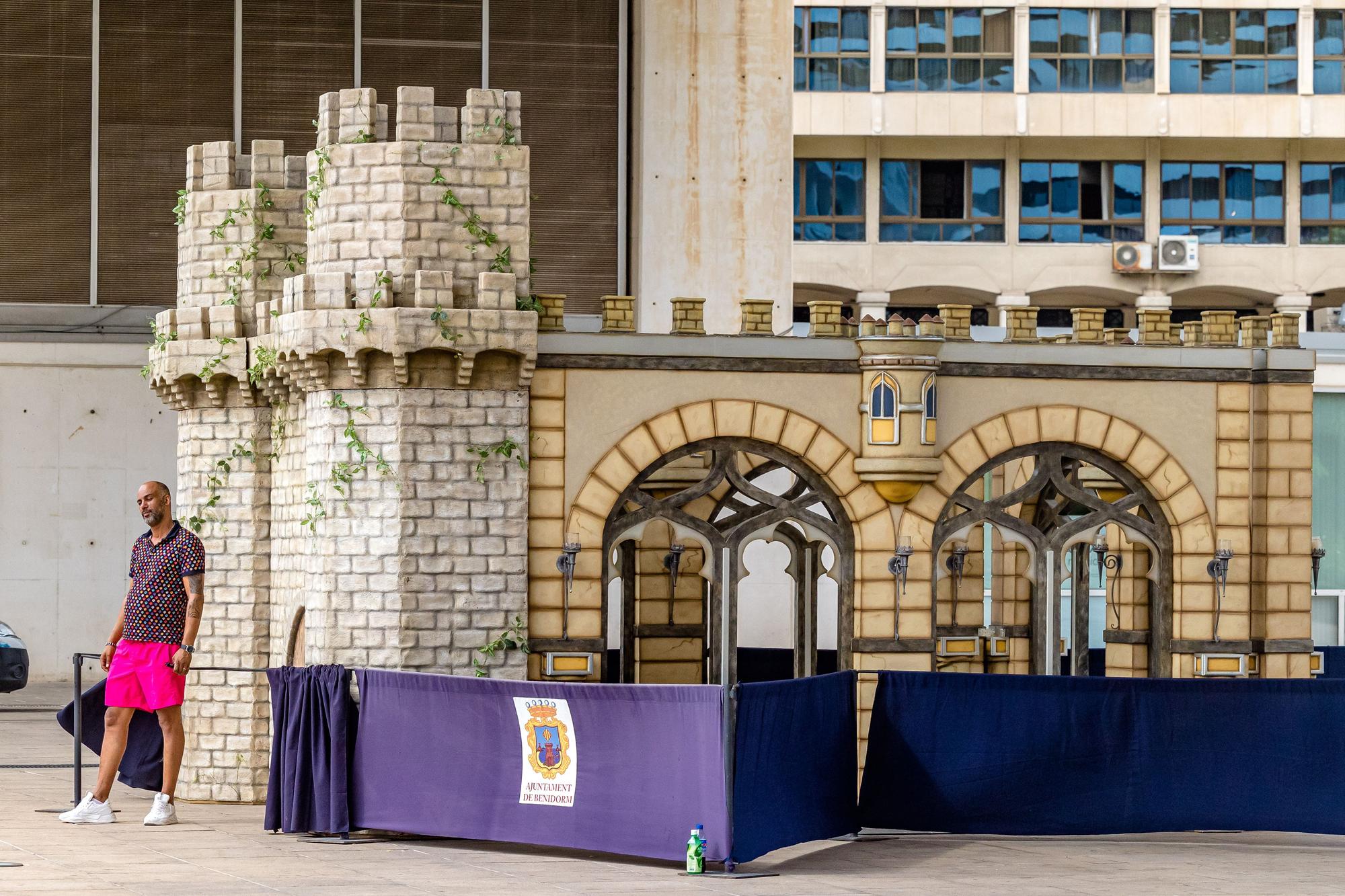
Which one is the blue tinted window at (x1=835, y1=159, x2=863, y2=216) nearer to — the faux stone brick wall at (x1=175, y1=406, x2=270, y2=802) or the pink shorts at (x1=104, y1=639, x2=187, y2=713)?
the faux stone brick wall at (x1=175, y1=406, x2=270, y2=802)

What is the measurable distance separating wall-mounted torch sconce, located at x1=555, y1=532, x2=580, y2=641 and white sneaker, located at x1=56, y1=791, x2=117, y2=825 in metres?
4.55

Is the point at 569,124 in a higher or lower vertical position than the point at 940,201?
lower

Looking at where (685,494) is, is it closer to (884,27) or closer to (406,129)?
(406,129)

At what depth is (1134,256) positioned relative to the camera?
54.8 m

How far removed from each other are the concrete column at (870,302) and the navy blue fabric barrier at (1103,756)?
37239mm

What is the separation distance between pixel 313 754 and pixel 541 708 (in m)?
2.24

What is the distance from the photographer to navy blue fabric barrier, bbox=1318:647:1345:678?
84.6ft

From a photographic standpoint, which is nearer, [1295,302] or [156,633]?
[156,633]

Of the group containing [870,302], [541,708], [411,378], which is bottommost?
[541,708]

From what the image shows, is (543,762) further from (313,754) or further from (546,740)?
(313,754)

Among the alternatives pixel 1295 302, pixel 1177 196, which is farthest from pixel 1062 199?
pixel 1295 302

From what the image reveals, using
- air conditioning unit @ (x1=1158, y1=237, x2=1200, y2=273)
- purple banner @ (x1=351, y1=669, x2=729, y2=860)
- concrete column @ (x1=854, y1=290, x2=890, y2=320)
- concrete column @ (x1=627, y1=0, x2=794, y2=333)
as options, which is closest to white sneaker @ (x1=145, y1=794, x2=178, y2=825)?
purple banner @ (x1=351, y1=669, x2=729, y2=860)

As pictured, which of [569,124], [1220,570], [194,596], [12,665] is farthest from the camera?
[569,124]

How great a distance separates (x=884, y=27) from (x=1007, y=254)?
6.77m
